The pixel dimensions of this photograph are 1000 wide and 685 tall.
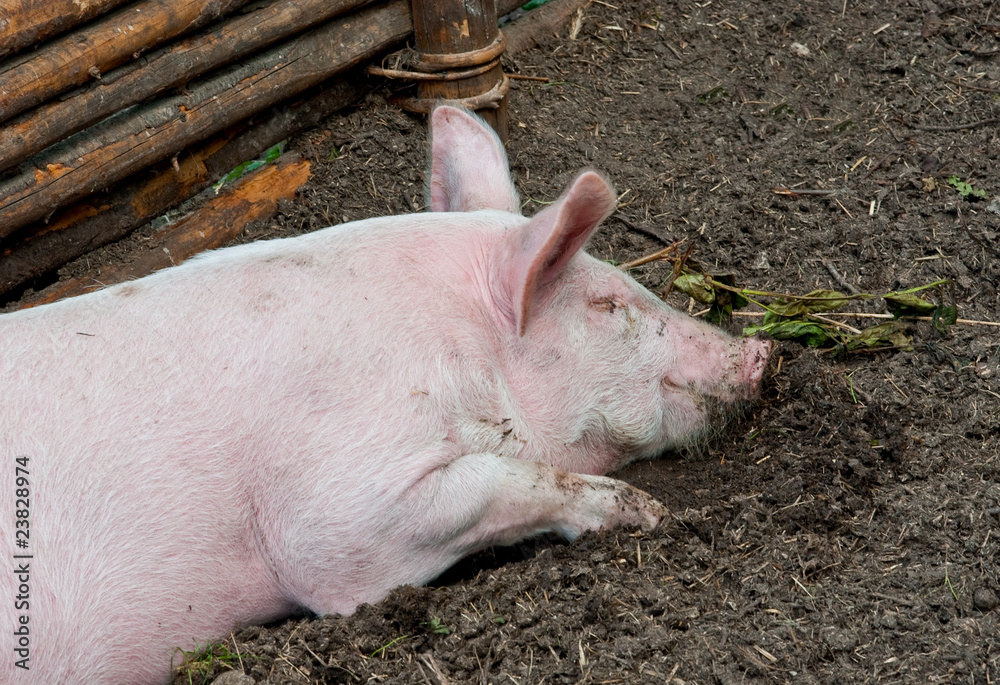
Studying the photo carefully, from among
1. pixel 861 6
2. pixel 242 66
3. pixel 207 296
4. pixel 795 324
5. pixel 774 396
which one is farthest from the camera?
pixel 861 6

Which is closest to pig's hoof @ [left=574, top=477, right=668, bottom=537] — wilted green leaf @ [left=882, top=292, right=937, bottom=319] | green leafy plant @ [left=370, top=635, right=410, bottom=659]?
green leafy plant @ [left=370, top=635, right=410, bottom=659]

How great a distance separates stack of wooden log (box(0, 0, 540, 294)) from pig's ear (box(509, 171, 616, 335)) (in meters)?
1.59

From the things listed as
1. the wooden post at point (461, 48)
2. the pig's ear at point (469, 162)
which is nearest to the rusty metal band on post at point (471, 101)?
the wooden post at point (461, 48)

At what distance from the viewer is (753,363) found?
3152mm

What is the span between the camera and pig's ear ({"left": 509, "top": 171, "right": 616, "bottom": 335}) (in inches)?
102

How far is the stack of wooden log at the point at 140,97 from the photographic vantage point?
318 cm

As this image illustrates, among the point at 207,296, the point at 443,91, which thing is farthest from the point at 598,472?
the point at 443,91

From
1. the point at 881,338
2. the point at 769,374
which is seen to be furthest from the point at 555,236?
the point at 881,338

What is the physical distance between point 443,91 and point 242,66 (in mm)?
908

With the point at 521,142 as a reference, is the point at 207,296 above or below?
above

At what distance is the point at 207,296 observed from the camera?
2.65 meters

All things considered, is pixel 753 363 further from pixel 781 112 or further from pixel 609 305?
pixel 781 112

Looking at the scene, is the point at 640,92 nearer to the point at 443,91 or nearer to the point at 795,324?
the point at 443,91

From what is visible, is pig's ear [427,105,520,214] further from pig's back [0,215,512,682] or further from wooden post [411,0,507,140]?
wooden post [411,0,507,140]
